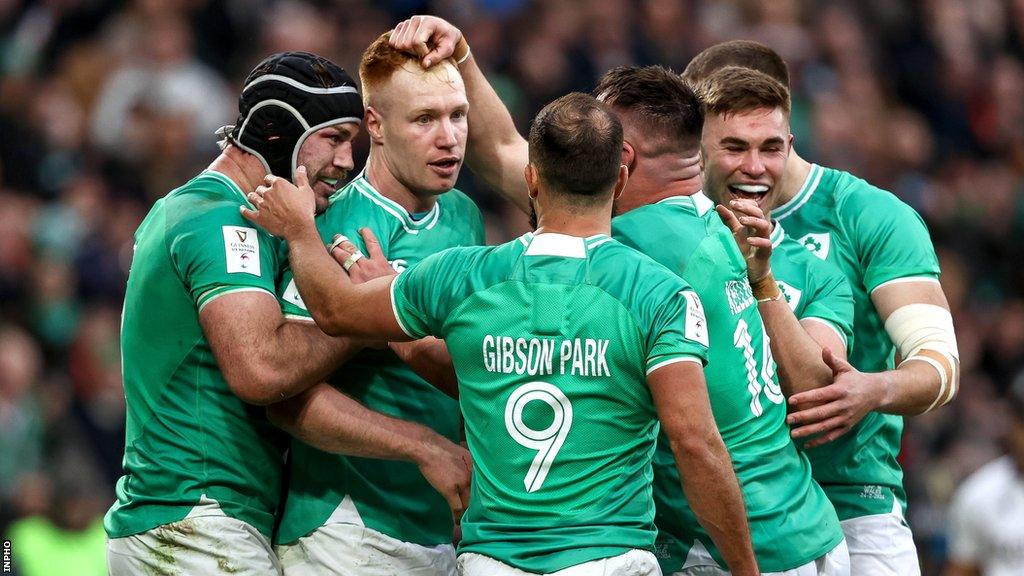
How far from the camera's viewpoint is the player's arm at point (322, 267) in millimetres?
4746

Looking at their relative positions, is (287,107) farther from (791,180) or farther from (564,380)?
(791,180)

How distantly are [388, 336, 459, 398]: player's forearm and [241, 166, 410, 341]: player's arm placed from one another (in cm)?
31

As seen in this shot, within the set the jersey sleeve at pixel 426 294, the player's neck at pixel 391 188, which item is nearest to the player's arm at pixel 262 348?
the jersey sleeve at pixel 426 294

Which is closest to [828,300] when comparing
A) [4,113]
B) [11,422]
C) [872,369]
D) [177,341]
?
[872,369]

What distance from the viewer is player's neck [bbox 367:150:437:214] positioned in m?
5.56

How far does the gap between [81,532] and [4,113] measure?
4.11 m

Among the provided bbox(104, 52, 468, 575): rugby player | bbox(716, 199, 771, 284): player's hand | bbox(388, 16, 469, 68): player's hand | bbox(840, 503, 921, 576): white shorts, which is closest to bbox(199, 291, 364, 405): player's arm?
bbox(104, 52, 468, 575): rugby player

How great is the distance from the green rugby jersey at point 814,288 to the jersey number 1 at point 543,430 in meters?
1.39

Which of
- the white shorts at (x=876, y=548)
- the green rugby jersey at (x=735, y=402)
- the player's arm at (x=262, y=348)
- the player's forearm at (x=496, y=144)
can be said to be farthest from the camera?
the player's forearm at (x=496, y=144)

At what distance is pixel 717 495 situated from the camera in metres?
4.44

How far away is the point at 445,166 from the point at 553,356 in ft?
4.53

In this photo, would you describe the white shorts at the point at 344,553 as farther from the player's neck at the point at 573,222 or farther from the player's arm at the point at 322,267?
the player's neck at the point at 573,222

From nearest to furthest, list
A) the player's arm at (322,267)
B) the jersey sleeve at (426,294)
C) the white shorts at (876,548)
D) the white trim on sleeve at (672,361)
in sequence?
the white trim on sleeve at (672,361) < the jersey sleeve at (426,294) < the player's arm at (322,267) < the white shorts at (876,548)

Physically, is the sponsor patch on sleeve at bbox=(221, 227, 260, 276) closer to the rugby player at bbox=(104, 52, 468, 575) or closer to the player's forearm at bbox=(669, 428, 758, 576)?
the rugby player at bbox=(104, 52, 468, 575)
